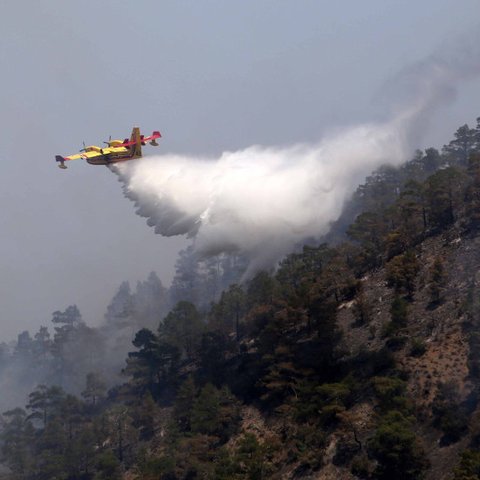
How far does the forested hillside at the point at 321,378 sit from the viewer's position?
160 ft

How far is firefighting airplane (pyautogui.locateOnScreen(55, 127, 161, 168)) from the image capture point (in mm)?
76188

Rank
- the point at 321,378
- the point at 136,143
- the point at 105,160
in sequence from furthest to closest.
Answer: the point at 136,143 < the point at 105,160 < the point at 321,378

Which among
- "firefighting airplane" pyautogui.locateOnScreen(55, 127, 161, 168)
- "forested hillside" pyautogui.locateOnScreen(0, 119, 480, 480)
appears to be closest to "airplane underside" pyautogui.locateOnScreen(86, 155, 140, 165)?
"firefighting airplane" pyautogui.locateOnScreen(55, 127, 161, 168)

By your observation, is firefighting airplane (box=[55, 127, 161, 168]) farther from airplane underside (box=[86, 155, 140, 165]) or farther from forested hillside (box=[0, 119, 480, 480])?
forested hillside (box=[0, 119, 480, 480])

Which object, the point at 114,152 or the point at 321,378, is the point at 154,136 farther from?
the point at 321,378

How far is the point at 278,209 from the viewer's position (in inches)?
3369

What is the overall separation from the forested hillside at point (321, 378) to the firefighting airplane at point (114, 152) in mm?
22155

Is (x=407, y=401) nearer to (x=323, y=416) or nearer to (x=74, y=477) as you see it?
(x=323, y=416)

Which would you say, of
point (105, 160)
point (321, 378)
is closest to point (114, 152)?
point (105, 160)

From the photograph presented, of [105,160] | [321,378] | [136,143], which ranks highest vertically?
[136,143]

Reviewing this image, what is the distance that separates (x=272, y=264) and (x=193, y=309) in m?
18.3

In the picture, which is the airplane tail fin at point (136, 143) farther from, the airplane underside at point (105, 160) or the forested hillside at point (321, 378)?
the forested hillside at point (321, 378)

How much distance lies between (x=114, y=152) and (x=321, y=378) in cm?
3538

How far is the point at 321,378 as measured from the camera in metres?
60.8
